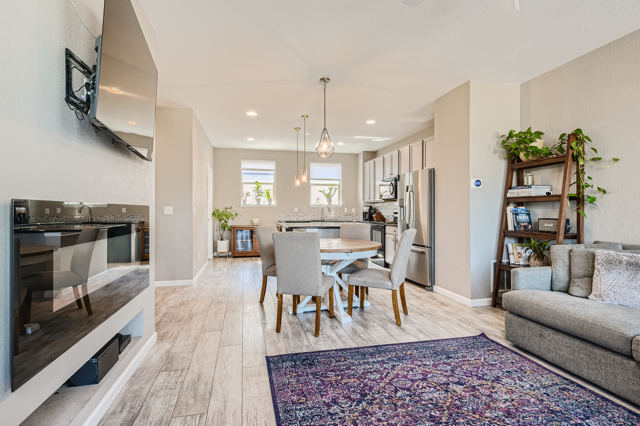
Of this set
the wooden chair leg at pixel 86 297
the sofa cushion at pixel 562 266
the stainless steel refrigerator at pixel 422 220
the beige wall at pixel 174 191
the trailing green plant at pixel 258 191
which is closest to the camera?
the wooden chair leg at pixel 86 297

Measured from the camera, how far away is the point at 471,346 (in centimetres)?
250

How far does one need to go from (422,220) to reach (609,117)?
2.18 m

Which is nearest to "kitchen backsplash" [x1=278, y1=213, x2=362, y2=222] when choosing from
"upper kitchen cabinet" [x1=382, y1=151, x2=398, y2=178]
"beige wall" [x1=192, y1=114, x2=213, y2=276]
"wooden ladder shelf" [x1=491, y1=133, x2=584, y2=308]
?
"upper kitchen cabinet" [x1=382, y1=151, x2=398, y2=178]

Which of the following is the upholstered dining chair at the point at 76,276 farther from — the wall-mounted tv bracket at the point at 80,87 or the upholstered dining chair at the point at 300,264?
the upholstered dining chair at the point at 300,264

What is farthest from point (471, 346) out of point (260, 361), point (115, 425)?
point (115, 425)

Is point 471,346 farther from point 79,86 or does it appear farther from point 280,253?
point 79,86

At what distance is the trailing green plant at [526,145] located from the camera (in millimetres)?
3281

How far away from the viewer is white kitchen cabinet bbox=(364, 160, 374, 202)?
24.7 ft

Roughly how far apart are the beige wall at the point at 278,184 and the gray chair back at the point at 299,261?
512 cm

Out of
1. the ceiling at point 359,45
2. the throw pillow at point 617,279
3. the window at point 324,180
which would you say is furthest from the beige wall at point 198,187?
the throw pillow at point 617,279

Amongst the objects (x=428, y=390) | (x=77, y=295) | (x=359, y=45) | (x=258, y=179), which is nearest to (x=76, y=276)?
(x=77, y=295)

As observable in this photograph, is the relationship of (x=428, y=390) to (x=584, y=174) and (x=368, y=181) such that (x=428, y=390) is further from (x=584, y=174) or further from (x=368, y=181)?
(x=368, y=181)

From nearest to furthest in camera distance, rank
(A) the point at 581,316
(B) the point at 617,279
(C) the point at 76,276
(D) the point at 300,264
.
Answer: (C) the point at 76,276
(A) the point at 581,316
(B) the point at 617,279
(D) the point at 300,264

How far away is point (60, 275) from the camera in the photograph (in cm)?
131
